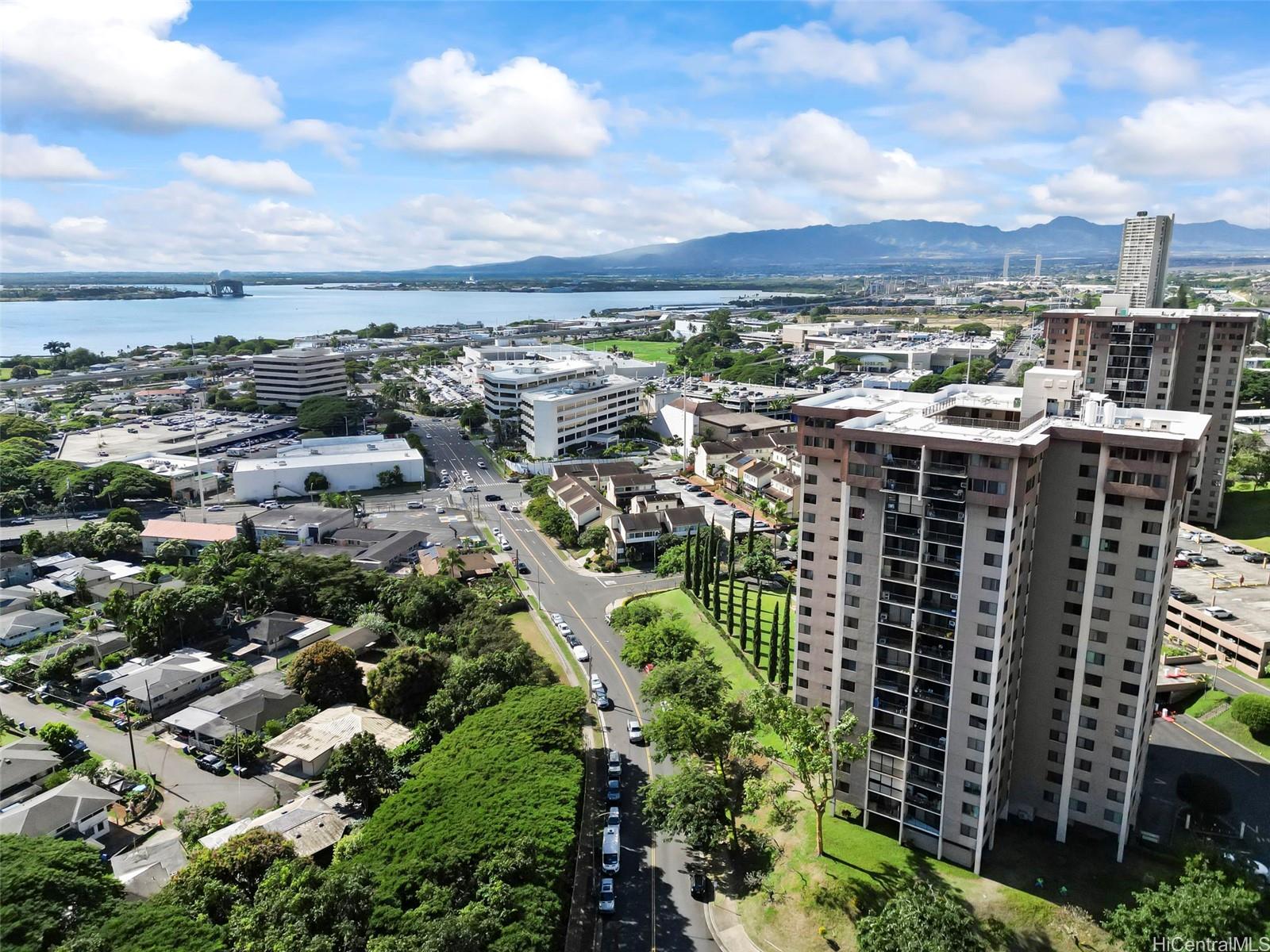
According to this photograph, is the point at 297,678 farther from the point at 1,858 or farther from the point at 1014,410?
the point at 1014,410

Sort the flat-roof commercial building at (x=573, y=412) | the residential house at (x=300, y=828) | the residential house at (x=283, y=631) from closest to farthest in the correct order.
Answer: the residential house at (x=300, y=828) < the residential house at (x=283, y=631) < the flat-roof commercial building at (x=573, y=412)

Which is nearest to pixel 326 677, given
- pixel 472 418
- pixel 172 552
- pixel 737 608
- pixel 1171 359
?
pixel 737 608

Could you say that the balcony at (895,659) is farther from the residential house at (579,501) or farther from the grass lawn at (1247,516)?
the grass lawn at (1247,516)

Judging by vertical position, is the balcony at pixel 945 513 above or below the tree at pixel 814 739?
above

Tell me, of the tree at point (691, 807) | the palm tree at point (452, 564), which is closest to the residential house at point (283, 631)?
the palm tree at point (452, 564)

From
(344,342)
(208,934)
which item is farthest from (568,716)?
(344,342)

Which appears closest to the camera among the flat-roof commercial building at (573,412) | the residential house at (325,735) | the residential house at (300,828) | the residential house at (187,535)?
the residential house at (300,828)

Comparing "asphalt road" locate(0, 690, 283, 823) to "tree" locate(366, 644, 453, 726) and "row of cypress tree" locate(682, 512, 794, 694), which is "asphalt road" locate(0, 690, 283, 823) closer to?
"tree" locate(366, 644, 453, 726)
